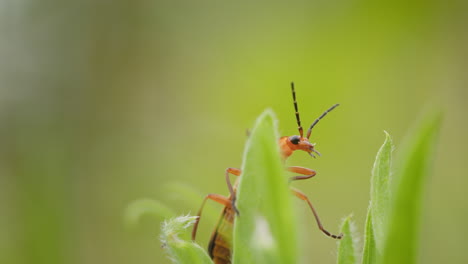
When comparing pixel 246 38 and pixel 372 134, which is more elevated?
pixel 246 38

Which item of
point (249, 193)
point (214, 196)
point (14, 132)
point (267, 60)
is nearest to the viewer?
point (249, 193)

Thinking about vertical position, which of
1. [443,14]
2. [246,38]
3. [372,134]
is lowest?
[372,134]

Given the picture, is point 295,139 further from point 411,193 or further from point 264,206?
point 411,193

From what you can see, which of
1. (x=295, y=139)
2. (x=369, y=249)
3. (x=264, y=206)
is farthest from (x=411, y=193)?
(x=295, y=139)

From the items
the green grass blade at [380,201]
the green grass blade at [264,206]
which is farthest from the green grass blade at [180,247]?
the green grass blade at [380,201]

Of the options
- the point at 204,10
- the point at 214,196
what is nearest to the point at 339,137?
the point at 204,10

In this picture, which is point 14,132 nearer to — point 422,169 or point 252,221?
point 252,221

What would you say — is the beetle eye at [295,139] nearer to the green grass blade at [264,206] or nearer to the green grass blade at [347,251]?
the green grass blade at [347,251]

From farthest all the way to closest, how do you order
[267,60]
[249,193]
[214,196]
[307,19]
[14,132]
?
[267,60], [307,19], [14,132], [214,196], [249,193]
